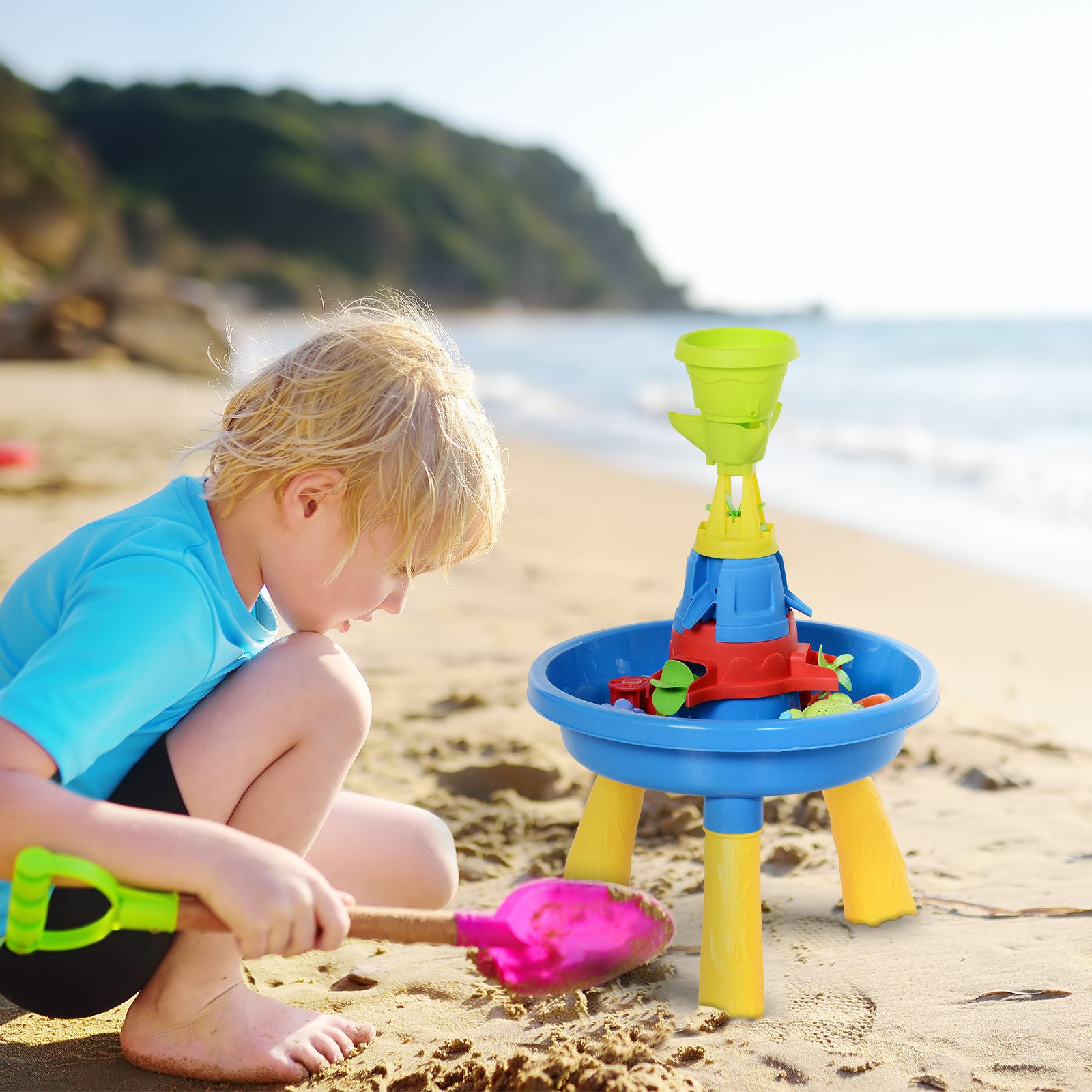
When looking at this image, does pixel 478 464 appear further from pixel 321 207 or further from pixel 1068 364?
pixel 321 207

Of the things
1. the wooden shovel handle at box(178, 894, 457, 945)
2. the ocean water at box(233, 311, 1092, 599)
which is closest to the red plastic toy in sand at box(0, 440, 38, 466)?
the ocean water at box(233, 311, 1092, 599)

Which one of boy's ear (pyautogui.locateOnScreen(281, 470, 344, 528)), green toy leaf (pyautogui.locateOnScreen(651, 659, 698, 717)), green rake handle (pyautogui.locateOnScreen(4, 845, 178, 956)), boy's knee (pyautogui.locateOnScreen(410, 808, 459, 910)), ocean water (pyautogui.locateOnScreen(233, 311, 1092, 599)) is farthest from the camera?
ocean water (pyautogui.locateOnScreen(233, 311, 1092, 599))

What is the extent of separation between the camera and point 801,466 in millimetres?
6344

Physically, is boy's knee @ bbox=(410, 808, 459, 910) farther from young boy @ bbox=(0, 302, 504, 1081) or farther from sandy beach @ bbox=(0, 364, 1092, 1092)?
young boy @ bbox=(0, 302, 504, 1081)

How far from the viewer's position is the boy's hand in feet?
3.40

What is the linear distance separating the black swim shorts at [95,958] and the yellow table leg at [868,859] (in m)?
0.91

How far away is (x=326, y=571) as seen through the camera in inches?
52.1

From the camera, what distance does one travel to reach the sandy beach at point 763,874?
50.4 inches

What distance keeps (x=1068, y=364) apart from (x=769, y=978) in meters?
12.8

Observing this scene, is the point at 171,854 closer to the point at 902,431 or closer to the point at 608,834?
the point at 608,834

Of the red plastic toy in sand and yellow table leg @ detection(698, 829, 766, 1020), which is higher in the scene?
yellow table leg @ detection(698, 829, 766, 1020)

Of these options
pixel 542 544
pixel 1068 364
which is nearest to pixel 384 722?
pixel 542 544

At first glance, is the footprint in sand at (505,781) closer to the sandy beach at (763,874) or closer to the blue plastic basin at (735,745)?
the sandy beach at (763,874)

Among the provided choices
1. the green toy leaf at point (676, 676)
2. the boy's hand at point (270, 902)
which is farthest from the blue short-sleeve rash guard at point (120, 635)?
the green toy leaf at point (676, 676)
